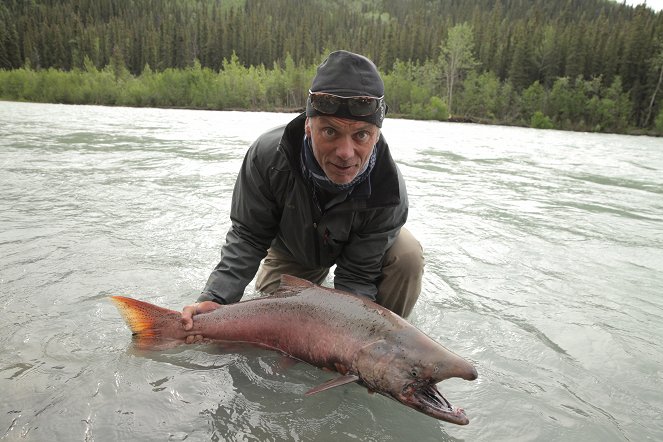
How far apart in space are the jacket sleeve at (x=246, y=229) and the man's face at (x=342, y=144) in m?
0.48

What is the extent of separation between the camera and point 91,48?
276 feet

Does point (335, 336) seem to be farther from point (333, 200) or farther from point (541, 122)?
→ point (541, 122)

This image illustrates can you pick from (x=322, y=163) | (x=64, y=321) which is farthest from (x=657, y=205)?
(x=64, y=321)

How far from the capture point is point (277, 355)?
103 inches

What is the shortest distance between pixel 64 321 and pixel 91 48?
9708 centimetres

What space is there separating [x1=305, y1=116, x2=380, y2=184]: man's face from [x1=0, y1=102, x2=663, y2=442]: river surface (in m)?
1.13

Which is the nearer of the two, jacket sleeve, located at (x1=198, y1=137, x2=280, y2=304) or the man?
the man

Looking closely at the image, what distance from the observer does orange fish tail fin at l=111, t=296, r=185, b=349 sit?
245 cm

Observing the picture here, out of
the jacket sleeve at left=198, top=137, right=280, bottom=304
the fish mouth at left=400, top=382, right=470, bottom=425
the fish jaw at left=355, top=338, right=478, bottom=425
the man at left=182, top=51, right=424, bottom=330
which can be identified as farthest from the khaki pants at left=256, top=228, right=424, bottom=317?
the fish mouth at left=400, top=382, right=470, bottom=425

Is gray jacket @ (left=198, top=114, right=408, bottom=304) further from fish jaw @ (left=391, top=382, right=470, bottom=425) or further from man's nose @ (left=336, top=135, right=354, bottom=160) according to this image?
fish jaw @ (left=391, top=382, right=470, bottom=425)

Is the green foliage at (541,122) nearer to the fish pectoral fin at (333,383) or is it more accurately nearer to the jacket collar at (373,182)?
the jacket collar at (373,182)

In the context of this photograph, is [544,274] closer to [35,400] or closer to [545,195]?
[35,400]

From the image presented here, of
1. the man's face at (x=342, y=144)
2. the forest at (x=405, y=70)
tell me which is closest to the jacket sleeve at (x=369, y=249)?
the man's face at (x=342, y=144)

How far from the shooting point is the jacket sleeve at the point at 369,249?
2.80 metres
